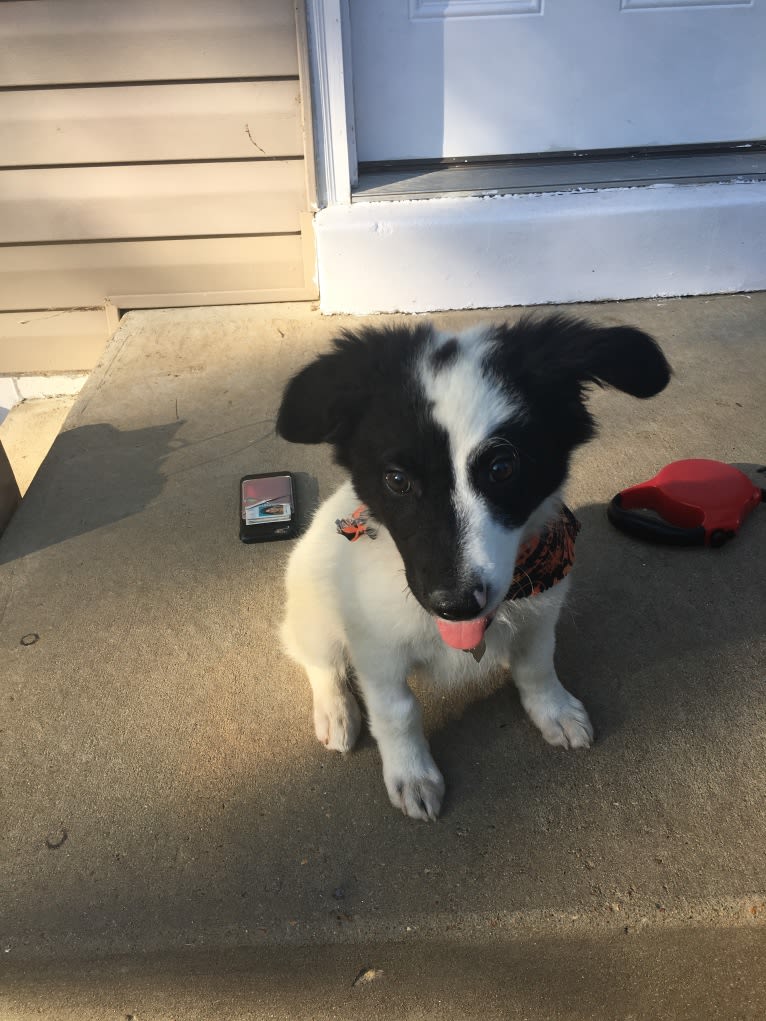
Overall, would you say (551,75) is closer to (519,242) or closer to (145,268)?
(519,242)

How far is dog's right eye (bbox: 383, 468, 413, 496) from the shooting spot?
49.6 inches

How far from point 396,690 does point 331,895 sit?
15.7 inches

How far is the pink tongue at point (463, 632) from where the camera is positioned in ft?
4.37

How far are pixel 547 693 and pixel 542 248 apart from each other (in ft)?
7.79

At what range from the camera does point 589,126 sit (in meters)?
3.47

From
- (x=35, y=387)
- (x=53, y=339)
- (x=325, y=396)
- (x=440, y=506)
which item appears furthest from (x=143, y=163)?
(x=440, y=506)

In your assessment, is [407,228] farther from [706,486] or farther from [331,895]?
[331,895]

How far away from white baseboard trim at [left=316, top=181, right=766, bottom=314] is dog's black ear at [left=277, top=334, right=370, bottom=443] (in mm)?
2147

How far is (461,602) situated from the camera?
1.16m

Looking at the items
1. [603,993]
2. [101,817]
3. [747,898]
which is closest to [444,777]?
[603,993]

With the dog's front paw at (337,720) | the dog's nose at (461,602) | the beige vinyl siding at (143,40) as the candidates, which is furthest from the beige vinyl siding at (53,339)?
the dog's nose at (461,602)

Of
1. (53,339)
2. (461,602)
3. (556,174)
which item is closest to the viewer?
(461,602)

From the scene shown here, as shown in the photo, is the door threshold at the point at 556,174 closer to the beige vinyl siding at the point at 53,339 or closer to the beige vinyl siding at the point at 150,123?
the beige vinyl siding at the point at 150,123

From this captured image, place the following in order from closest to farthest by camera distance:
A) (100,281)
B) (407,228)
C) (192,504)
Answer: (192,504)
(407,228)
(100,281)
